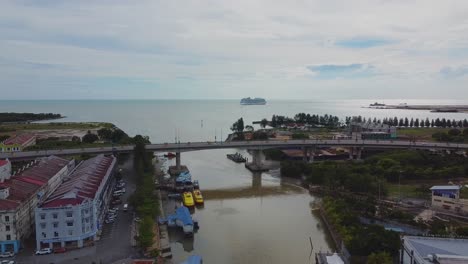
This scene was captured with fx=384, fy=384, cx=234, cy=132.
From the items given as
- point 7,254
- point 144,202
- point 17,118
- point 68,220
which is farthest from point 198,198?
point 17,118

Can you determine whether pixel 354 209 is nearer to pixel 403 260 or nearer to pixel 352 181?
pixel 352 181

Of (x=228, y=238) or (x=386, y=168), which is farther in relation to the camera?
(x=386, y=168)

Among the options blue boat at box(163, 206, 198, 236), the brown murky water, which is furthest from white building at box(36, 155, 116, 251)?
the brown murky water

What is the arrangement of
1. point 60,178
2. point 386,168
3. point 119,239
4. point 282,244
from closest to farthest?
point 119,239, point 282,244, point 60,178, point 386,168

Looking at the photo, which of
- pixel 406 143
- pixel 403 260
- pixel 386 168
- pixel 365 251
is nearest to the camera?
pixel 403 260

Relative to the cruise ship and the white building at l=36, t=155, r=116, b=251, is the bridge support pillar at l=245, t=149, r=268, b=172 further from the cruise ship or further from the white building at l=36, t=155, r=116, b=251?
the cruise ship

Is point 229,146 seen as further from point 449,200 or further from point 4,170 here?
point 449,200

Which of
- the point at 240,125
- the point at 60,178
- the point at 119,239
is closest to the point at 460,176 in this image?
the point at 119,239
